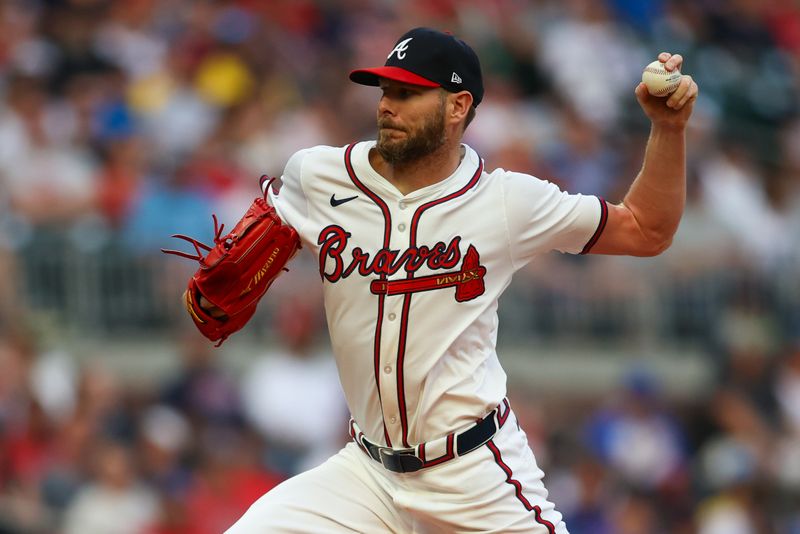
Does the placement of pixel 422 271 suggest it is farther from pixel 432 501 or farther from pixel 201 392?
pixel 201 392

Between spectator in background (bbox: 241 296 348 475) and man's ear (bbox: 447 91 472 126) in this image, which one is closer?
man's ear (bbox: 447 91 472 126)

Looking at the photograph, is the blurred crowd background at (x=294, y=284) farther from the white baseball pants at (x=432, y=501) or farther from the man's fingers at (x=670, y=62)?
the man's fingers at (x=670, y=62)

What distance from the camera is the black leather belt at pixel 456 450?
4.67 meters

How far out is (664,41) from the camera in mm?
13461

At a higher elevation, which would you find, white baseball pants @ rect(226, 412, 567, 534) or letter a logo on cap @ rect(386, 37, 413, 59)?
letter a logo on cap @ rect(386, 37, 413, 59)

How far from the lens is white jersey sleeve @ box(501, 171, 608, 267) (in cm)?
472

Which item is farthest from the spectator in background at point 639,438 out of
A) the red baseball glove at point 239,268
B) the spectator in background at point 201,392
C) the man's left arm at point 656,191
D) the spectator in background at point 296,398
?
the red baseball glove at point 239,268

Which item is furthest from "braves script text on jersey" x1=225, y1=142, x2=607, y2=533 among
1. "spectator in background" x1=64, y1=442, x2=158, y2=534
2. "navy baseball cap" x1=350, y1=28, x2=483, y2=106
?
"spectator in background" x1=64, y1=442, x2=158, y2=534

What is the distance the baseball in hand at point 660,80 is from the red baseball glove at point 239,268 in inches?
49.4

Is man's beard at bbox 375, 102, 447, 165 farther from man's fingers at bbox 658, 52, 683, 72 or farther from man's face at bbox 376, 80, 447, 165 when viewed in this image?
man's fingers at bbox 658, 52, 683, 72

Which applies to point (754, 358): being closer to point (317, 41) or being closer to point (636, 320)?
point (636, 320)

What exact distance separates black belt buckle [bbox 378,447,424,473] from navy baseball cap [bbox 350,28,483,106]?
1184mm

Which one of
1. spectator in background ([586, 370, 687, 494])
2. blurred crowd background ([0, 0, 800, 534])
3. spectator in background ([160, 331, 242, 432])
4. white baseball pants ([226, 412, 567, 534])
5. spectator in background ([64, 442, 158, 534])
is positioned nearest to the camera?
white baseball pants ([226, 412, 567, 534])

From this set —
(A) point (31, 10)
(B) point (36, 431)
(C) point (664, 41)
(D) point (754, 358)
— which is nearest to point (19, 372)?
(B) point (36, 431)
